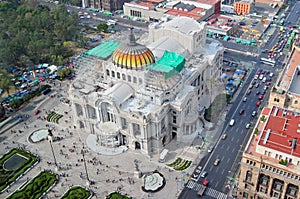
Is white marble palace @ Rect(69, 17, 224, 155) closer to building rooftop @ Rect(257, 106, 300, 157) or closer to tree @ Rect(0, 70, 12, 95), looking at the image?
building rooftop @ Rect(257, 106, 300, 157)

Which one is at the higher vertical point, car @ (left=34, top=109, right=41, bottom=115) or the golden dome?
the golden dome

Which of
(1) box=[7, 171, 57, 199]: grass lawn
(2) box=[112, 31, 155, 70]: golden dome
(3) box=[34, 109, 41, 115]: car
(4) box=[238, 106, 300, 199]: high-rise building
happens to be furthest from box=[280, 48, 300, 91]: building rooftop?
(3) box=[34, 109, 41, 115]: car

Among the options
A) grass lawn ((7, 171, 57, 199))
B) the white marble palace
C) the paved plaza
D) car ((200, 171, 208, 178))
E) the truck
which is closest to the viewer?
the truck

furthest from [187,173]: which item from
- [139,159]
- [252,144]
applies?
[252,144]

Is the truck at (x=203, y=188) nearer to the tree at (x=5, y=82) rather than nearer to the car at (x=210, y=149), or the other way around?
the car at (x=210, y=149)

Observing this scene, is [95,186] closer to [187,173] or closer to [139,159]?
[139,159]

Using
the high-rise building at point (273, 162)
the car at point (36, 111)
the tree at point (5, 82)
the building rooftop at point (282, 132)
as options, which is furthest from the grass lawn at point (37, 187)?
the building rooftop at point (282, 132)
